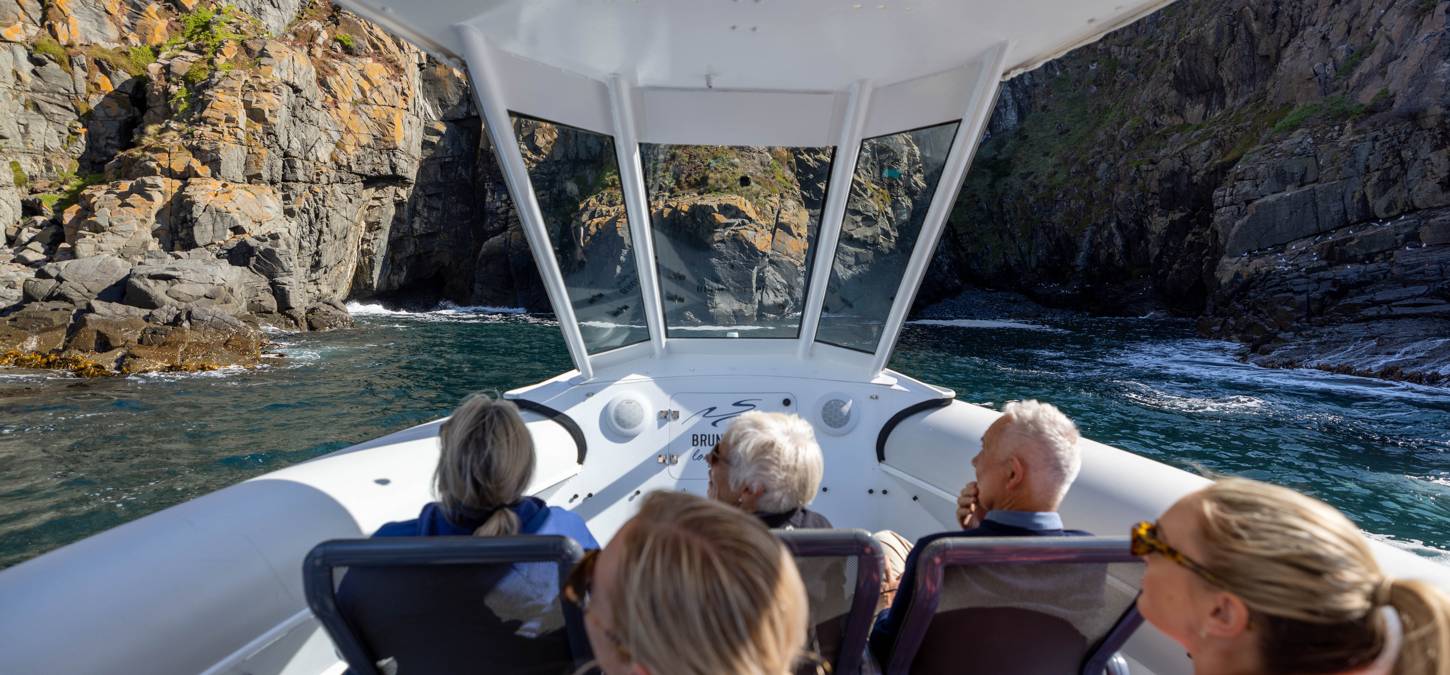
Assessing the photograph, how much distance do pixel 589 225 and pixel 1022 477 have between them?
2.61m

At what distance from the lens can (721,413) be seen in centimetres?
377

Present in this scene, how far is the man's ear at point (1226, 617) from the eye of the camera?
2.81 ft

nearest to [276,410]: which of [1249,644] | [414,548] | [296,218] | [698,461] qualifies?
[698,461]

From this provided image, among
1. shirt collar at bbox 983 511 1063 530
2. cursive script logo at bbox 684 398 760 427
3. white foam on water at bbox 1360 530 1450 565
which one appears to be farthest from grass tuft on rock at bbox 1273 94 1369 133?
shirt collar at bbox 983 511 1063 530

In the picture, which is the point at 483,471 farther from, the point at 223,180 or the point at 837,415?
the point at 223,180

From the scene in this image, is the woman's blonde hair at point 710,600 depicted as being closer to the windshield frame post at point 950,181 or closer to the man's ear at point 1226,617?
the man's ear at point 1226,617

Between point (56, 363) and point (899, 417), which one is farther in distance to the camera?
point (56, 363)

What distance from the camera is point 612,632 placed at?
0.87 m

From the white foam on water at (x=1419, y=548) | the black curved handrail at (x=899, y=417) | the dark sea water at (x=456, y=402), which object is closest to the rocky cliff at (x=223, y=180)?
the dark sea water at (x=456, y=402)

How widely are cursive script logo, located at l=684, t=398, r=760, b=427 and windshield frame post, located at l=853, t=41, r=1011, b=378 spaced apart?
674 millimetres

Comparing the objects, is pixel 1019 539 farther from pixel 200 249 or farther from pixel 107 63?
pixel 107 63

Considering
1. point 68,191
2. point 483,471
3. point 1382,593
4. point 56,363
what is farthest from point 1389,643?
point 68,191

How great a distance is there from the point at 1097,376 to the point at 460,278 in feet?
101

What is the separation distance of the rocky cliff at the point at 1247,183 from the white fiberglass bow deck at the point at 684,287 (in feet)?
52.9
